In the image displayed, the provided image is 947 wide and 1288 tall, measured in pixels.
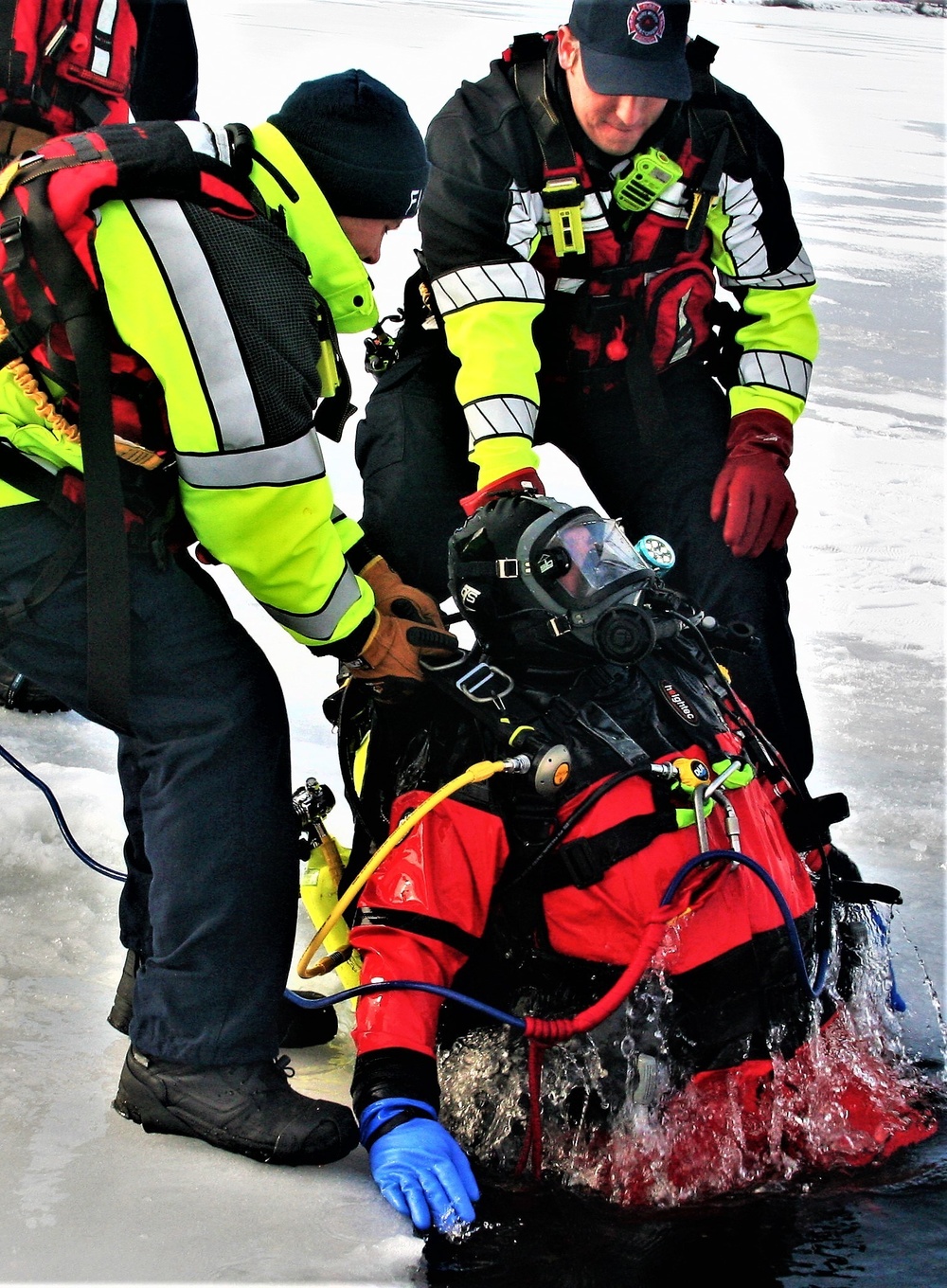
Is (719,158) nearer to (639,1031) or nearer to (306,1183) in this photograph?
(639,1031)

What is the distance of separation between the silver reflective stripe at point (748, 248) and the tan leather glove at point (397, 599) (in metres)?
1.14

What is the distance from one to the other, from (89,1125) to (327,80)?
5.08ft

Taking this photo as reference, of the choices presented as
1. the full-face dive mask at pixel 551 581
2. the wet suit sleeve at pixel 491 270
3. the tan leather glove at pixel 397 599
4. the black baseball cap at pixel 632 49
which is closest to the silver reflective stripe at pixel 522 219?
the wet suit sleeve at pixel 491 270

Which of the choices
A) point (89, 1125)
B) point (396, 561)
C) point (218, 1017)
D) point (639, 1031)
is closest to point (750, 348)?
point (396, 561)

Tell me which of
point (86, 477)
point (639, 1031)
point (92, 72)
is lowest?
point (639, 1031)

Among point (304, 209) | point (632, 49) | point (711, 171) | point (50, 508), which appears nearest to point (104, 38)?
point (632, 49)

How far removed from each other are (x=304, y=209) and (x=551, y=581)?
26.9 inches

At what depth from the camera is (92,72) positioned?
3.08m

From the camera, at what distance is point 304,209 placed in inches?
77.9

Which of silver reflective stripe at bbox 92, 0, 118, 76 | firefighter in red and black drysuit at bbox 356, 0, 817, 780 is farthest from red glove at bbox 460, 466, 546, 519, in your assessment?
silver reflective stripe at bbox 92, 0, 118, 76

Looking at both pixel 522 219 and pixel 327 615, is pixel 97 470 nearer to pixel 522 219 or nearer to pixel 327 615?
pixel 327 615

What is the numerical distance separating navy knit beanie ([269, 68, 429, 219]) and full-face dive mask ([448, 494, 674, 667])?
56cm

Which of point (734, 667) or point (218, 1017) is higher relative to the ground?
point (734, 667)

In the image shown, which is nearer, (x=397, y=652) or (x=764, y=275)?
(x=397, y=652)
